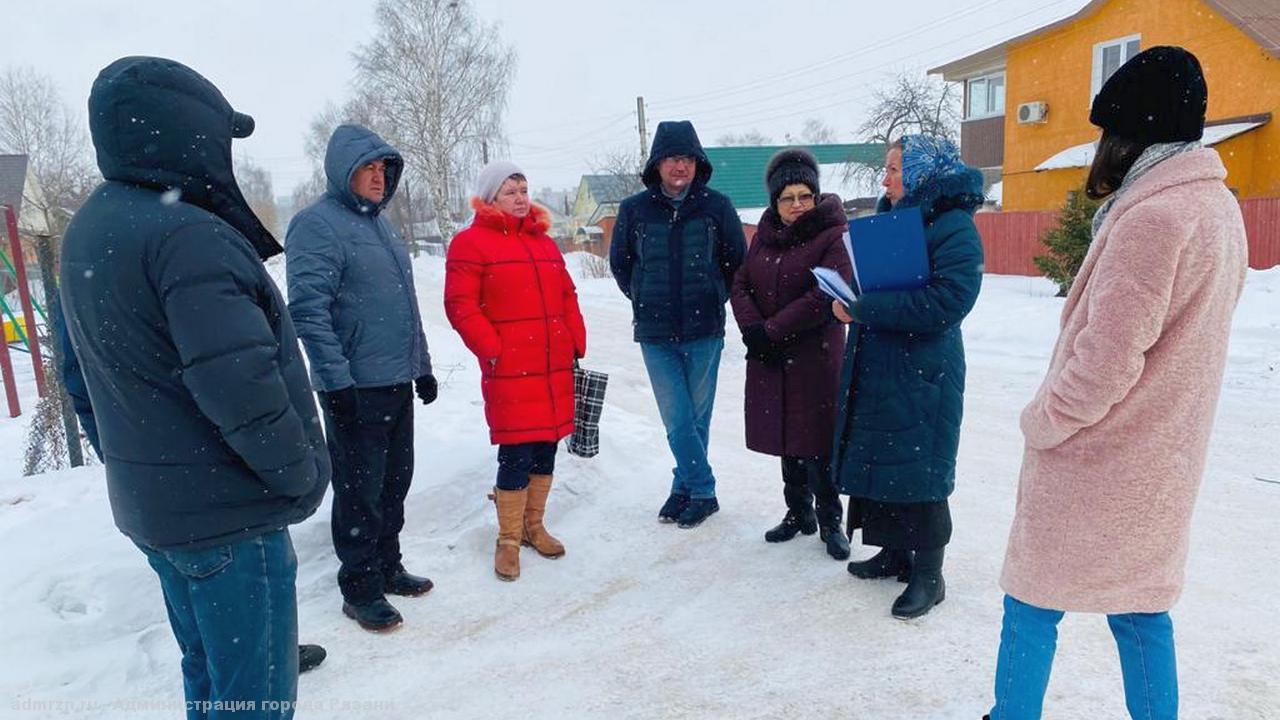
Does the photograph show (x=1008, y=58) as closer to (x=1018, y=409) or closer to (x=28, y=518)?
(x=1018, y=409)

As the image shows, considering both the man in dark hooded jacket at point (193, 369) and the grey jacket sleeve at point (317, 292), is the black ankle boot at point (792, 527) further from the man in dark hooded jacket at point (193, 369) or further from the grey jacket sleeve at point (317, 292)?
the man in dark hooded jacket at point (193, 369)

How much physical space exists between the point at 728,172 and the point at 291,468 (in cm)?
3449

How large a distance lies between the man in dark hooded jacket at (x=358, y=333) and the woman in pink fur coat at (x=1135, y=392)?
244 cm

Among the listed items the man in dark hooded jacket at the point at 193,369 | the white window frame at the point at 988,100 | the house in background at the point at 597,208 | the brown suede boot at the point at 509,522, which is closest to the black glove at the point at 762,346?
the brown suede boot at the point at 509,522

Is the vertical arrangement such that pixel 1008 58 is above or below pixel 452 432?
above

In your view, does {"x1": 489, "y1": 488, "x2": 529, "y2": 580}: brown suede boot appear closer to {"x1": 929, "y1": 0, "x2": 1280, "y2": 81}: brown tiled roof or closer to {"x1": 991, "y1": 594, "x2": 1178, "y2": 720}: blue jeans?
{"x1": 991, "y1": 594, "x2": 1178, "y2": 720}: blue jeans

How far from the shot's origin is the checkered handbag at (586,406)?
412 centimetres

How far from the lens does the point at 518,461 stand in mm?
3857

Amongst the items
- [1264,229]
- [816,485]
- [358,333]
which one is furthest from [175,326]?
[1264,229]

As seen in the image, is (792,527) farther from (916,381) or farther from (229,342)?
(229,342)

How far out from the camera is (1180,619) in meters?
3.09

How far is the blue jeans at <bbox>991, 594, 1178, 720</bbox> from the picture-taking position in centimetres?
213

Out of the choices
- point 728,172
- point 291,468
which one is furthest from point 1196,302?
point 728,172

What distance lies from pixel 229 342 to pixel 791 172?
2.71 metres
